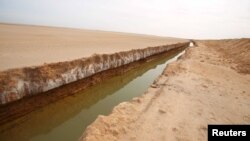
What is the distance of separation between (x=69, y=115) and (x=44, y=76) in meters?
1.11

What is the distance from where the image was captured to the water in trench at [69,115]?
4.10m

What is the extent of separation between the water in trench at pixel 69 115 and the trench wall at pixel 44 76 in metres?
0.53

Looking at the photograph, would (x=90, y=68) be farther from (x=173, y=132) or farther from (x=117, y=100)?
(x=173, y=132)

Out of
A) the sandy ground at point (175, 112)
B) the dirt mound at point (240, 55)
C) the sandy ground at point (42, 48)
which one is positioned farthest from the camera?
the dirt mound at point (240, 55)

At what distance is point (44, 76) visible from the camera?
5090mm

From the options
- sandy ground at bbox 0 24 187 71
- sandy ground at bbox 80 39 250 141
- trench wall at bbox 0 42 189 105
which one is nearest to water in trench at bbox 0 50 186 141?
trench wall at bbox 0 42 189 105

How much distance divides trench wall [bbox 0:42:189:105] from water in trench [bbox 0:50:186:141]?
0.53 meters

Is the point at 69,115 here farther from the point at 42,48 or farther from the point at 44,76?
the point at 42,48

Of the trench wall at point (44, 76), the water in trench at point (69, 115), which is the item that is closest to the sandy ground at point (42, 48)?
the trench wall at point (44, 76)

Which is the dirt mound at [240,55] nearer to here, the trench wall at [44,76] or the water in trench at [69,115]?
the water in trench at [69,115]

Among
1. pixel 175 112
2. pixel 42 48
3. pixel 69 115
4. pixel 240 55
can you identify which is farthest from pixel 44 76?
pixel 240 55

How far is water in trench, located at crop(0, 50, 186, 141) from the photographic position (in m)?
4.10

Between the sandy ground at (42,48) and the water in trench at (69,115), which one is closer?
the water in trench at (69,115)

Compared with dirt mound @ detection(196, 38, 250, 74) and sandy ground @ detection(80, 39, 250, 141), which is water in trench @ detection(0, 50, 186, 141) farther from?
dirt mound @ detection(196, 38, 250, 74)
